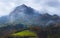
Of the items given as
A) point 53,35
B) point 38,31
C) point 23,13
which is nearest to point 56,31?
point 53,35

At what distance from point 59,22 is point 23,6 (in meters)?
1.67

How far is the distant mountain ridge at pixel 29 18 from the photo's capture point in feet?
26.2

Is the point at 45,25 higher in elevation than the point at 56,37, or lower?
higher

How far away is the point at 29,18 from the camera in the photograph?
8094mm

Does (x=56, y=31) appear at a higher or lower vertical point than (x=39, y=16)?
lower

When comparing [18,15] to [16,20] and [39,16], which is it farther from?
[39,16]

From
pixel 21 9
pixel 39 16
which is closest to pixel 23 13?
pixel 21 9

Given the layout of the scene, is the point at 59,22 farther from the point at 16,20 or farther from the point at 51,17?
the point at 16,20

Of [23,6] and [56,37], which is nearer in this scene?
[56,37]

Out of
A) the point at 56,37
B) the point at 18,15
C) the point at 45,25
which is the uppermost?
the point at 18,15

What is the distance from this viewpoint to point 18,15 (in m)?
8.36

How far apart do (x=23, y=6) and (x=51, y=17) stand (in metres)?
1.28

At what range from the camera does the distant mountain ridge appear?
7.99 metres

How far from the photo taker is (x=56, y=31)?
25.6 ft
